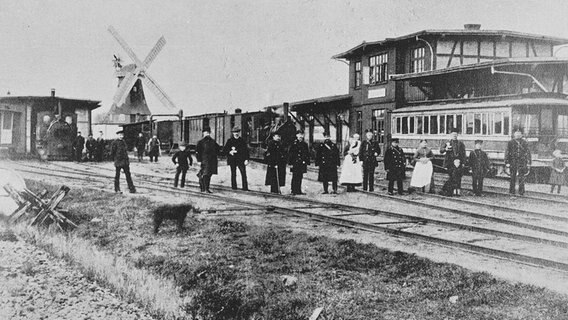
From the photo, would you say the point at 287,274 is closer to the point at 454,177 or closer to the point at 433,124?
the point at 454,177

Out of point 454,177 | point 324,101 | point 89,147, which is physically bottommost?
point 454,177

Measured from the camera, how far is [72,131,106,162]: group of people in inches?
963

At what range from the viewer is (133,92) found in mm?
46219

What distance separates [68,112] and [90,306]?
76.1 ft

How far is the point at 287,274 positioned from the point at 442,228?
3.75 m

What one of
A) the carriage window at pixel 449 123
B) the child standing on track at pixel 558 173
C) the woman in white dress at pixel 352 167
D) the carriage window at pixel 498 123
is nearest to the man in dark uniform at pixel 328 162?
the woman in white dress at pixel 352 167

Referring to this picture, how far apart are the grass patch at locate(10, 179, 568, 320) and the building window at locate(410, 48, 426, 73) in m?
19.0

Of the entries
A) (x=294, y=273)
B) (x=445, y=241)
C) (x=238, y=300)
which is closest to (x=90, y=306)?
(x=238, y=300)

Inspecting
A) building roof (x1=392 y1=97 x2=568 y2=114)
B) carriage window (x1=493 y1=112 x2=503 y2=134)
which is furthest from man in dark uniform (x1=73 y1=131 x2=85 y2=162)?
carriage window (x1=493 y1=112 x2=503 y2=134)

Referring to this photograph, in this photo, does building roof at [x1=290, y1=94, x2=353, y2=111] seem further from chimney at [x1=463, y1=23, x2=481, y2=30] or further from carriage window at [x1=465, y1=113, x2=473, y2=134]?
carriage window at [x1=465, y1=113, x2=473, y2=134]

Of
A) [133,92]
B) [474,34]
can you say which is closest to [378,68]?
[474,34]

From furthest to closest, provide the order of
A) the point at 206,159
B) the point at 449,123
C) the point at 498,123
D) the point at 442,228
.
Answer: the point at 449,123, the point at 498,123, the point at 206,159, the point at 442,228

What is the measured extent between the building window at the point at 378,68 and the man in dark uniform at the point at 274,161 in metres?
14.7

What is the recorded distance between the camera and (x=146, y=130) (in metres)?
36.0
